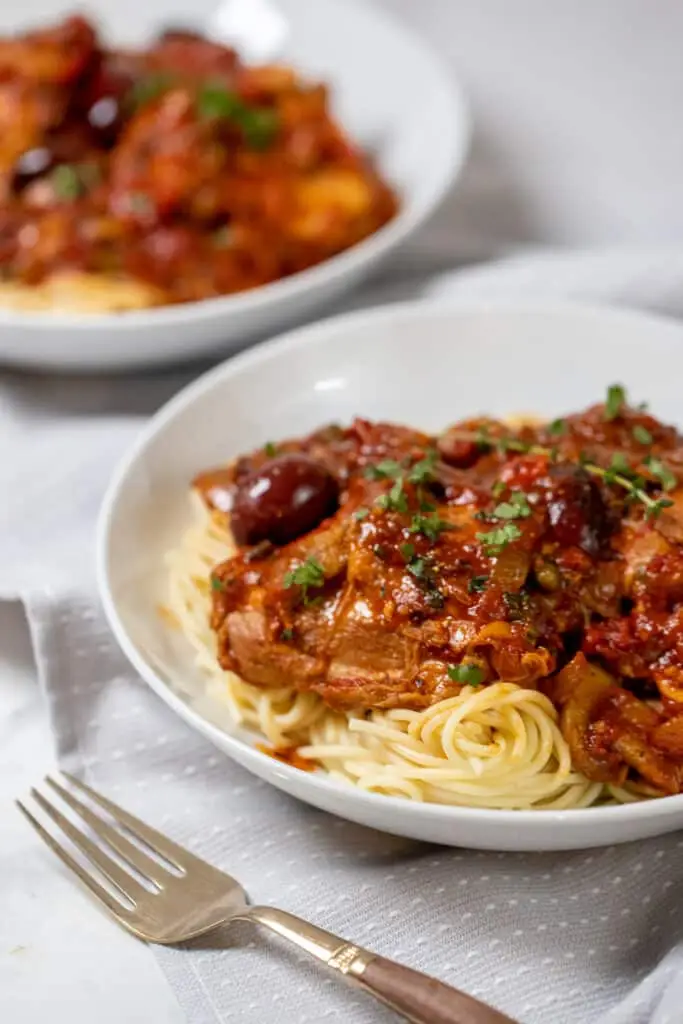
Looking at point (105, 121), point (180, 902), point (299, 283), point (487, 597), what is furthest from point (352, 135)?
point (180, 902)

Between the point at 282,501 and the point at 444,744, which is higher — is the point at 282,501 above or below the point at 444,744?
above

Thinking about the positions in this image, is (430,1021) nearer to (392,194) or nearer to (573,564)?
(573,564)

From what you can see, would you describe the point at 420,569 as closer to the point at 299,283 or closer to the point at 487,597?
the point at 487,597

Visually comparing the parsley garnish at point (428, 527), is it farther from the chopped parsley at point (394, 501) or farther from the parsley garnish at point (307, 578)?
the parsley garnish at point (307, 578)

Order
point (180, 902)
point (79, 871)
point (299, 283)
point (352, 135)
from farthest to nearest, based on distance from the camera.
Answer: point (352, 135) → point (299, 283) → point (79, 871) → point (180, 902)

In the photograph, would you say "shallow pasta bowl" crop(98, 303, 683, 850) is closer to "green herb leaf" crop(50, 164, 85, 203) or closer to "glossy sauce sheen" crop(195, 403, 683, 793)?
"glossy sauce sheen" crop(195, 403, 683, 793)

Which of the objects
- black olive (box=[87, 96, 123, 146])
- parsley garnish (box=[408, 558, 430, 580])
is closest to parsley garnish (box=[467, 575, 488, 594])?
parsley garnish (box=[408, 558, 430, 580])

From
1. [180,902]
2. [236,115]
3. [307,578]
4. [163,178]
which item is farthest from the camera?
[236,115]

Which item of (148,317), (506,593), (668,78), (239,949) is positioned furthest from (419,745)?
(668,78)

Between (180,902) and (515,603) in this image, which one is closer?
(180,902)
